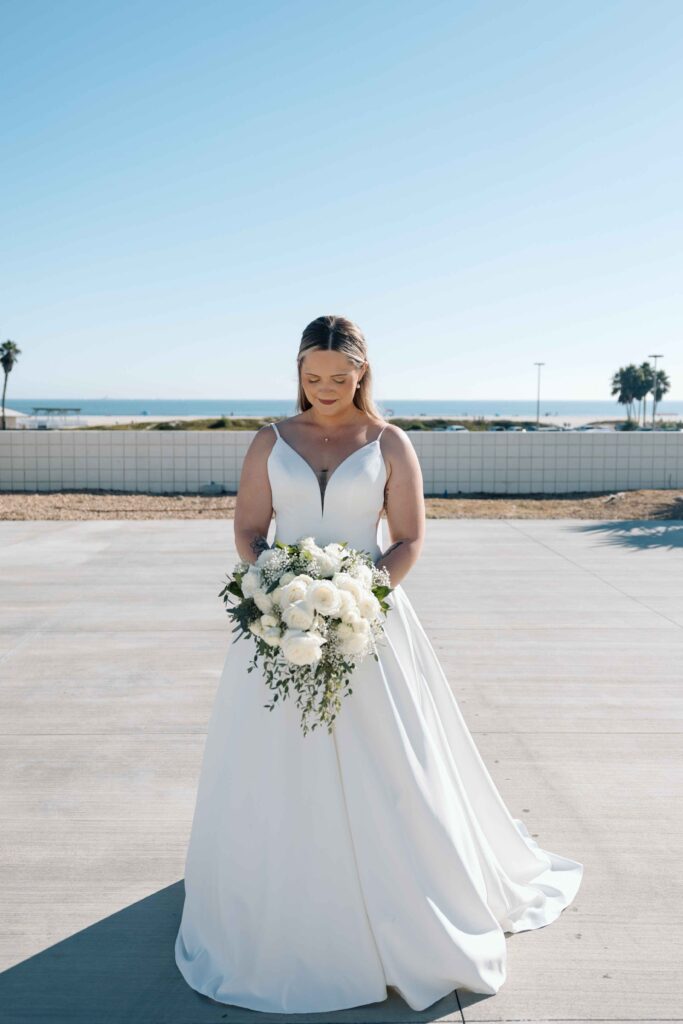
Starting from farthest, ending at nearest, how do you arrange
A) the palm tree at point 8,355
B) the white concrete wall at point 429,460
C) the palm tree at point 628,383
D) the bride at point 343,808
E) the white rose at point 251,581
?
the palm tree at point 628,383 < the palm tree at point 8,355 < the white concrete wall at point 429,460 < the bride at point 343,808 < the white rose at point 251,581

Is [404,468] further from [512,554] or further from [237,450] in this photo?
[237,450]

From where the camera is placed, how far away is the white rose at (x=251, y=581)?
2.44m

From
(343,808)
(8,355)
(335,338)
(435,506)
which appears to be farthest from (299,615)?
(8,355)

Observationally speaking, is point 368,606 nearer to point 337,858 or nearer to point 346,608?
point 346,608

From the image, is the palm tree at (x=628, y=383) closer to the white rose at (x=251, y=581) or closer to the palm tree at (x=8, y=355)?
the palm tree at (x=8, y=355)

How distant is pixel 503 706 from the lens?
496 centimetres

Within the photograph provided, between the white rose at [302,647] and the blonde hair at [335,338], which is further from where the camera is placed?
the blonde hair at [335,338]

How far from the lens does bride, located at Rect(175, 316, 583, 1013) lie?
100 inches

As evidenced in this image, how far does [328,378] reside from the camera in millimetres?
2842

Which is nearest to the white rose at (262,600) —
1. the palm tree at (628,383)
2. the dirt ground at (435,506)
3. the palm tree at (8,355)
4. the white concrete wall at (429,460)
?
the dirt ground at (435,506)

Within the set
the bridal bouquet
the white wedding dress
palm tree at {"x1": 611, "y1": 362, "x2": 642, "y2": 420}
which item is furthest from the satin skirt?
palm tree at {"x1": 611, "y1": 362, "x2": 642, "y2": 420}

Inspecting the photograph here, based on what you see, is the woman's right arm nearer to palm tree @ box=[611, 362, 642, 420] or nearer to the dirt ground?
the dirt ground

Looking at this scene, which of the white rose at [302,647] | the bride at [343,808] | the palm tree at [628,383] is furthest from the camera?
the palm tree at [628,383]

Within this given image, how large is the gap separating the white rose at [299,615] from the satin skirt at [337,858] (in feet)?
1.42
